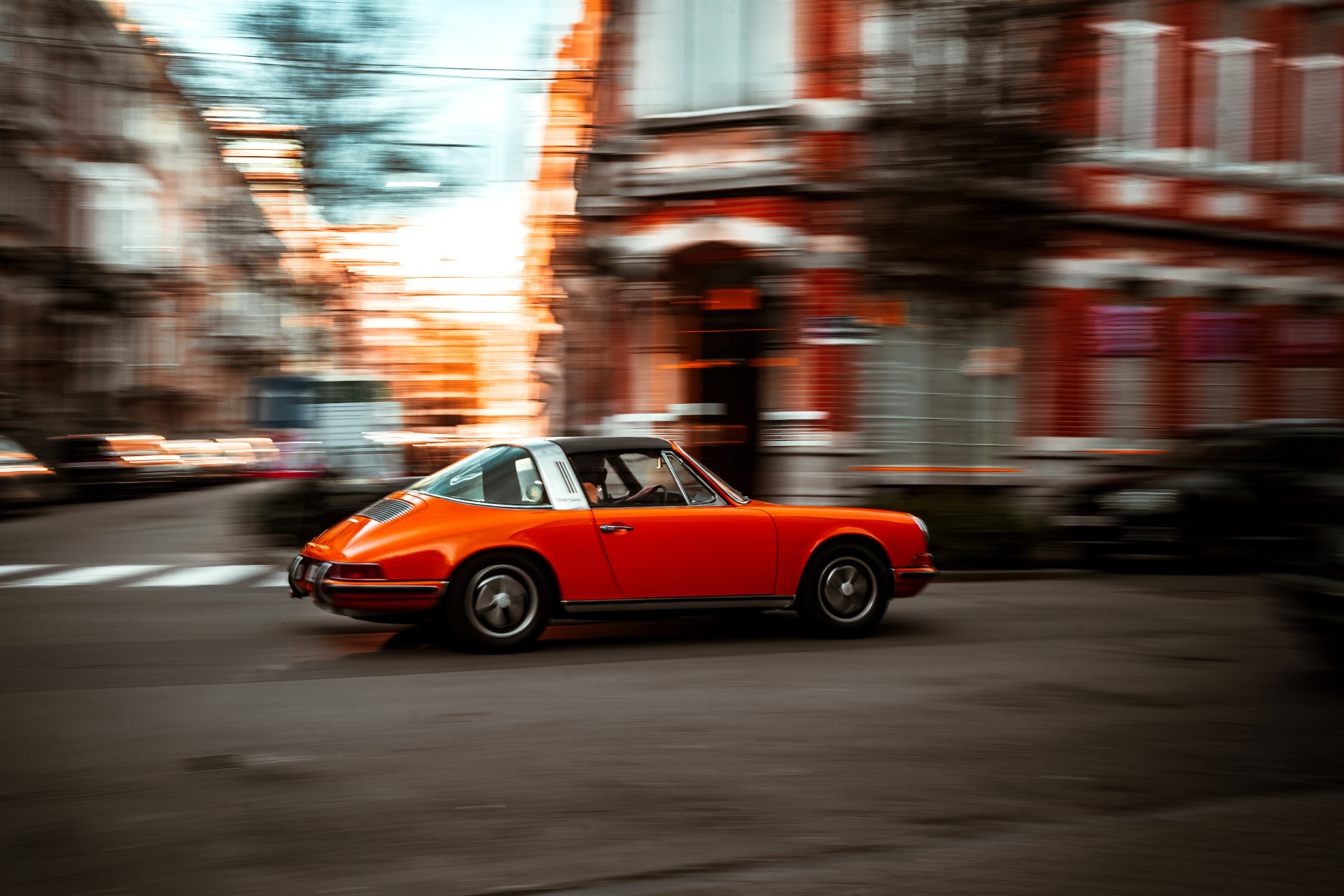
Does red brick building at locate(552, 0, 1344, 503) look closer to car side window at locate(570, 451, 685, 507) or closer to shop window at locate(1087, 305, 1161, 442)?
shop window at locate(1087, 305, 1161, 442)

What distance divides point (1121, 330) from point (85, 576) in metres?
14.0

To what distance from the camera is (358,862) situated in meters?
4.24

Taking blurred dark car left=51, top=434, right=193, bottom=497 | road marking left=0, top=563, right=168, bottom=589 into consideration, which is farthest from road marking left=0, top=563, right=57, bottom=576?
blurred dark car left=51, top=434, right=193, bottom=497

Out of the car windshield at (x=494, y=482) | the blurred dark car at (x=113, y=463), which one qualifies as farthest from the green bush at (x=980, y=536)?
the blurred dark car at (x=113, y=463)

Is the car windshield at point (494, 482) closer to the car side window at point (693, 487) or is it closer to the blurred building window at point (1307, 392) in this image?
the car side window at point (693, 487)

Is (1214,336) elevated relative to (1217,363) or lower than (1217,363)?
elevated

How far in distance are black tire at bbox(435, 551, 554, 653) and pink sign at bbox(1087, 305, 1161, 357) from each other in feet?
42.5

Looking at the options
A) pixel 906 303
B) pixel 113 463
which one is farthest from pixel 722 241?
pixel 113 463

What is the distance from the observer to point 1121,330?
1909cm

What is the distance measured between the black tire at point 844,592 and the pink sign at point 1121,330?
11.2 meters

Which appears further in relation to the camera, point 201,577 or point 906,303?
point 906,303

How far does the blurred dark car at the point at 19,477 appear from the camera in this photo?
21.2m

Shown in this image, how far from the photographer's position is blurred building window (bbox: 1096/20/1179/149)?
63.6 feet

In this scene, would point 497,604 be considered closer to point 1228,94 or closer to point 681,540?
point 681,540
